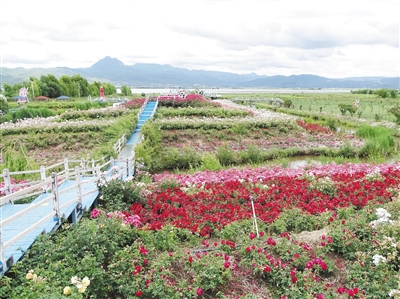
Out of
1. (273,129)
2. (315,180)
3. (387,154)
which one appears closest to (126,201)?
(315,180)

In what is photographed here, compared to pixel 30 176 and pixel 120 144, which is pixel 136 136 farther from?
pixel 30 176

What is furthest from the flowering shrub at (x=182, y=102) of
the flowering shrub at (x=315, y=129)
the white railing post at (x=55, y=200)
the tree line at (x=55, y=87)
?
the tree line at (x=55, y=87)

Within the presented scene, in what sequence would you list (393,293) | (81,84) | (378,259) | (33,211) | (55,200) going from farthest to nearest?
(81,84) → (33,211) → (55,200) → (378,259) → (393,293)

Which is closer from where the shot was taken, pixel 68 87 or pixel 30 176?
pixel 30 176

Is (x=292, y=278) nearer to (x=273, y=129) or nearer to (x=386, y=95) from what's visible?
(x=273, y=129)

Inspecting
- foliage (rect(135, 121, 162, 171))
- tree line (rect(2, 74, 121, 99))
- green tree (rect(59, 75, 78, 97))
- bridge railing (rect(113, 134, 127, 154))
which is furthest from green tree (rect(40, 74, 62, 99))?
foliage (rect(135, 121, 162, 171))

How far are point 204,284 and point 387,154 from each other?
50.1 ft

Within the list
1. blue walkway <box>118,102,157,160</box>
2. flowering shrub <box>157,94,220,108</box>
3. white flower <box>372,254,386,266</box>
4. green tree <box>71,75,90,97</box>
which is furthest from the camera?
green tree <box>71,75,90,97</box>

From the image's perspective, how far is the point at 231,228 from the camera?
255 inches

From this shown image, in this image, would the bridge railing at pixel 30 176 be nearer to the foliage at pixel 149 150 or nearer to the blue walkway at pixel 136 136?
the blue walkway at pixel 136 136

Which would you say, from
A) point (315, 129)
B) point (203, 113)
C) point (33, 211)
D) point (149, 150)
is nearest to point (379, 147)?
point (315, 129)

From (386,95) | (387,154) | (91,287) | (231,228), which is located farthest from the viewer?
(386,95)

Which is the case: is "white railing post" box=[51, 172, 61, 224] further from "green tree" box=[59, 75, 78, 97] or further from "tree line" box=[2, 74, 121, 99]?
"green tree" box=[59, 75, 78, 97]

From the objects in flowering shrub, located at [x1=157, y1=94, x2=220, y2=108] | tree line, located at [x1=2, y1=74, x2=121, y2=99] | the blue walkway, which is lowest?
the blue walkway
